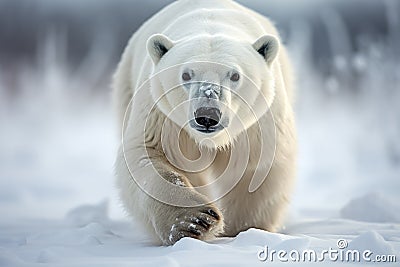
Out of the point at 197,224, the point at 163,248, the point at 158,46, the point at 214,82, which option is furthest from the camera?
the point at 158,46

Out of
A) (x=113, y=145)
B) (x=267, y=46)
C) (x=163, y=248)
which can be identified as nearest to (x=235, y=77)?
(x=267, y=46)

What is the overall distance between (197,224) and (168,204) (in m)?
0.25

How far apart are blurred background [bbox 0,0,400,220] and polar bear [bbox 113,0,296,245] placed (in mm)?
2518

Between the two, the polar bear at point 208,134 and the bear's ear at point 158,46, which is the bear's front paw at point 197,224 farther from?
the bear's ear at point 158,46

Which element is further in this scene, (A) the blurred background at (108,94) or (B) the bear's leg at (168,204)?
(A) the blurred background at (108,94)

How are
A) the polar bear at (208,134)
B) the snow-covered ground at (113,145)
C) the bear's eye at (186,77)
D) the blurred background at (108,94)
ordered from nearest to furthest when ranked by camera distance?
the polar bear at (208,134)
the bear's eye at (186,77)
the snow-covered ground at (113,145)
the blurred background at (108,94)

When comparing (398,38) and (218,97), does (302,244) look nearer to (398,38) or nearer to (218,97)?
(218,97)

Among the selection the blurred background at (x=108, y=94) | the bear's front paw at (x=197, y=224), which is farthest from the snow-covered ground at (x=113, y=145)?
the bear's front paw at (x=197, y=224)

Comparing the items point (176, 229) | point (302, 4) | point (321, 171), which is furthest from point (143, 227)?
point (302, 4)

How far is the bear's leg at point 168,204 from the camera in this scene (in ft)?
12.6

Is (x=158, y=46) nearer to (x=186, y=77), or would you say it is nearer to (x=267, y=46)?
(x=186, y=77)

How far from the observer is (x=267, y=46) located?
4379mm

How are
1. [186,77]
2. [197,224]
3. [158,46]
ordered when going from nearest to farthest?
[197,224]
[186,77]
[158,46]

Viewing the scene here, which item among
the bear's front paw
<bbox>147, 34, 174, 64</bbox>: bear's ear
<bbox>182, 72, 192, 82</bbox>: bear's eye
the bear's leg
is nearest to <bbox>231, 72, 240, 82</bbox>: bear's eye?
<bbox>182, 72, 192, 82</bbox>: bear's eye
